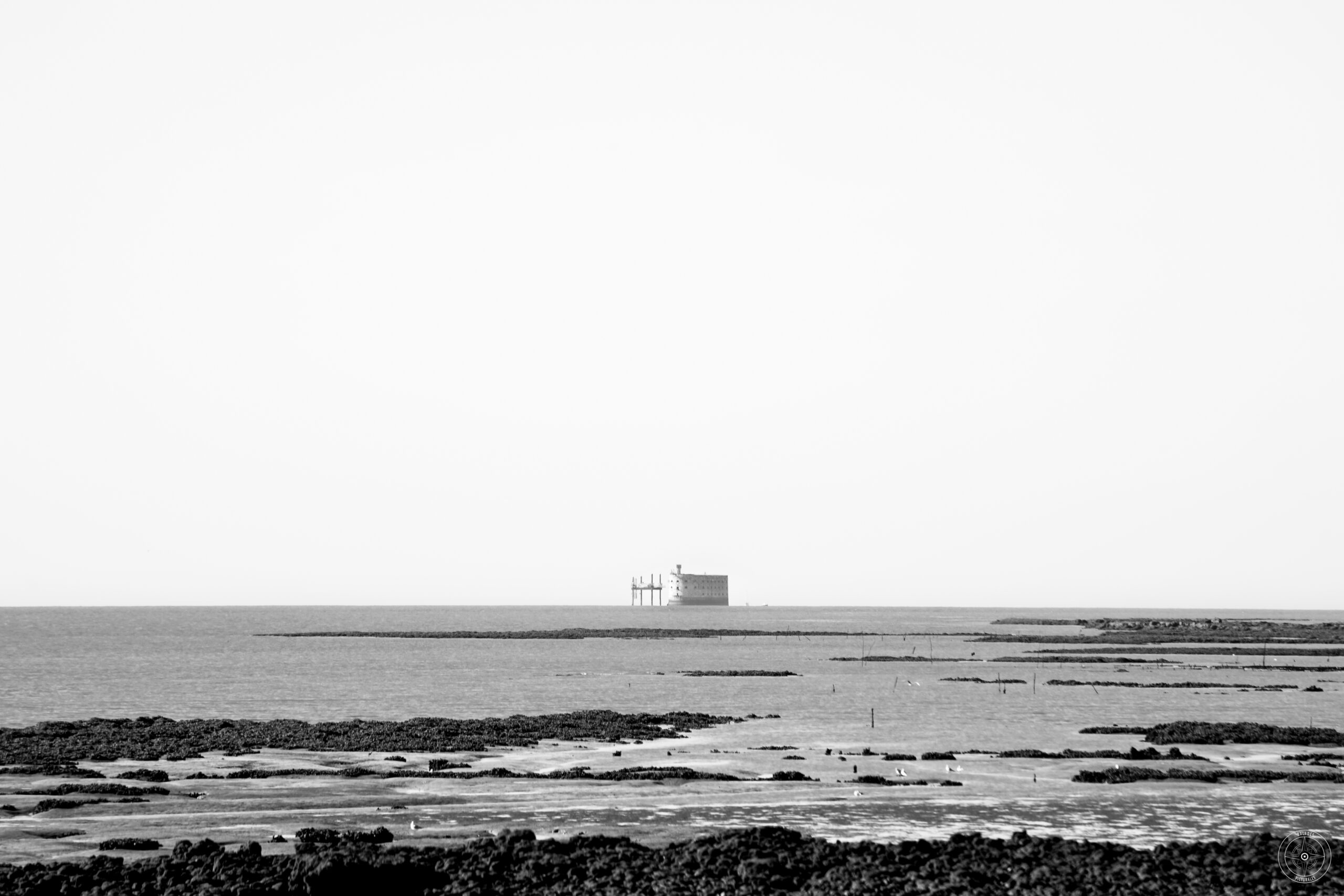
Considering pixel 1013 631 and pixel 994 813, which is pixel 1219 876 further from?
pixel 1013 631

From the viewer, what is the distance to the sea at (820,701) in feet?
115

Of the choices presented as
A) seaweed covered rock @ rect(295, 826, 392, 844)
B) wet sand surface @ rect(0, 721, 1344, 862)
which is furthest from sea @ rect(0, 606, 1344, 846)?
seaweed covered rock @ rect(295, 826, 392, 844)

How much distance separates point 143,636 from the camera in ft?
565

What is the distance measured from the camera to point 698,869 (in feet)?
90.5

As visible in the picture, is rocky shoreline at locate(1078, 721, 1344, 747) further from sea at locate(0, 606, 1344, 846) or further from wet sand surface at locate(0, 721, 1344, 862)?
wet sand surface at locate(0, 721, 1344, 862)

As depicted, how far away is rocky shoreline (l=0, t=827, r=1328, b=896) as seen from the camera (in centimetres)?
2602

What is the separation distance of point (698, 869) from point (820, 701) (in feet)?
147

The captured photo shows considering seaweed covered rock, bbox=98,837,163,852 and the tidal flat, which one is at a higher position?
seaweed covered rock, bbox=98,837,163,852

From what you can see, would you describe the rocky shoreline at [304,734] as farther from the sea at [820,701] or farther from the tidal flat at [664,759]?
the sea at [820,701]

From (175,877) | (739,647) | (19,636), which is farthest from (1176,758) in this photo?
(19,636)

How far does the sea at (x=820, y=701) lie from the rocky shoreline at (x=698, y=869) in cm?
346

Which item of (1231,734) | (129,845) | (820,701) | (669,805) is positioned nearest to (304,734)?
(669,805)

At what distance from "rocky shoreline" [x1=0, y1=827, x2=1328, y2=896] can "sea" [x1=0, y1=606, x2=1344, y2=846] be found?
11.3 feet

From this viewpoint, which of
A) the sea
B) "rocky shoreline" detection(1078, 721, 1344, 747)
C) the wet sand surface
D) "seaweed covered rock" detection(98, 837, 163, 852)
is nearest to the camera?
"seaweed covered rock" detection(98, 837, 163, 852)
